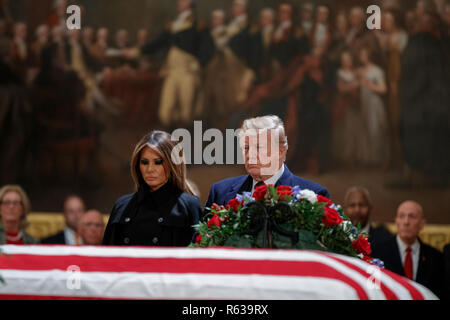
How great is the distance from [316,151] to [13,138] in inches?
197

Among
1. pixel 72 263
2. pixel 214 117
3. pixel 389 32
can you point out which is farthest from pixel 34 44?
pixel 72 263

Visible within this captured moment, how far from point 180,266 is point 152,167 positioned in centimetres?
159

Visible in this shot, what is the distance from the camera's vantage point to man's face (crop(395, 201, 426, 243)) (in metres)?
7.43

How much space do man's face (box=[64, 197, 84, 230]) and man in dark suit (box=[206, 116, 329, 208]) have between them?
516 cm

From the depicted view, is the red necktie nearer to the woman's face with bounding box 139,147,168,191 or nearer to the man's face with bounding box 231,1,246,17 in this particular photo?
the woman's face with bounding box 139,147,168,191

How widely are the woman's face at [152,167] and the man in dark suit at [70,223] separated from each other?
4.18 meters

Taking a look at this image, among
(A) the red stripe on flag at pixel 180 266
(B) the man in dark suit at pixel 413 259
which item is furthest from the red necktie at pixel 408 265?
(A) the red stripe on flag at pixel 180 266

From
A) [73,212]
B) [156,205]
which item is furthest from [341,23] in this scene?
[156,205]

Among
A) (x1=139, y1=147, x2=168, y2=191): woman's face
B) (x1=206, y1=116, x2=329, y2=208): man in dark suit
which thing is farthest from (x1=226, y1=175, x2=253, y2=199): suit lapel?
(x1=139, y1=147, x2=168, y2=191): woman's face

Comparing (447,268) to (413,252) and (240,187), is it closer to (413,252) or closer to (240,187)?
(413,252)

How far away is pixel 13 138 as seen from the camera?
11344mm

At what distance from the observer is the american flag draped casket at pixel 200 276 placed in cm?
263

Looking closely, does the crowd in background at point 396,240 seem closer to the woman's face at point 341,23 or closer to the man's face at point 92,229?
the man's face at point 92,229

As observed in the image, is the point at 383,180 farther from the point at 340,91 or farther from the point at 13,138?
the point at 13,138
